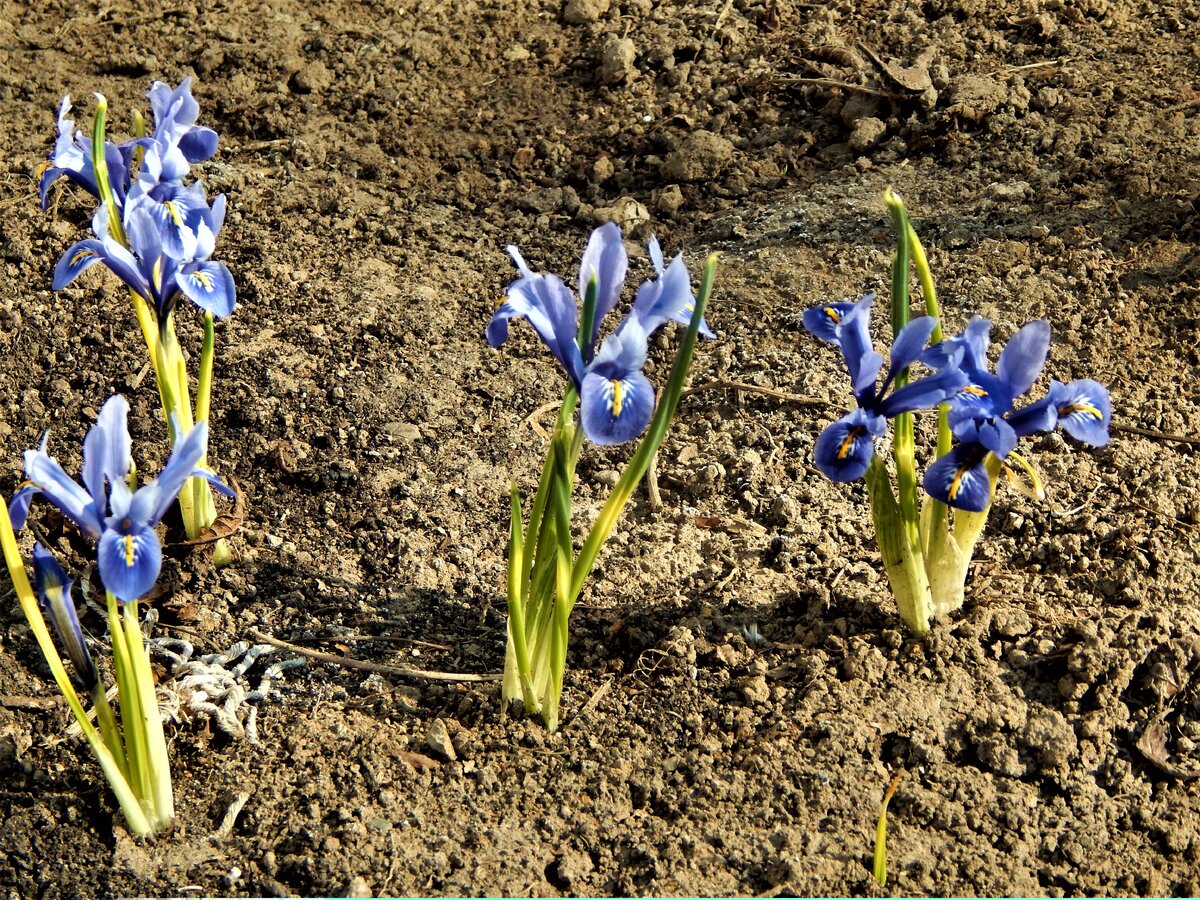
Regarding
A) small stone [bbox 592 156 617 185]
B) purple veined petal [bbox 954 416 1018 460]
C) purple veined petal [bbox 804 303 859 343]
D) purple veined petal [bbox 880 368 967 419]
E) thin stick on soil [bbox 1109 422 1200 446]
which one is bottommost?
thin stick on soil [bbox 1109 422 1200 446]

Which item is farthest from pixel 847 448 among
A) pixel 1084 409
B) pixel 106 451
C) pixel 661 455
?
pixel 106 451

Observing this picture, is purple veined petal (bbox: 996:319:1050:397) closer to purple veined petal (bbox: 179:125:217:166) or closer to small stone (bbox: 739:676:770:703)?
small stone (bbox: 739:676:770:703)

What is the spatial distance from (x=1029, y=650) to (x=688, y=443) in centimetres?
114

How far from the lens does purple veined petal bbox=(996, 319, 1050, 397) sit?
2488 millimetres

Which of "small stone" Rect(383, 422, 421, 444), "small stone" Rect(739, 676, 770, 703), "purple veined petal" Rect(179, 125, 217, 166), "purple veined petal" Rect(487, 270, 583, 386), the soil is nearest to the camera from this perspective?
"purple veined petal" Rect(487, 270, 583, 386)

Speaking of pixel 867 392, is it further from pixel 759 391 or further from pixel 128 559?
pixel 128 559

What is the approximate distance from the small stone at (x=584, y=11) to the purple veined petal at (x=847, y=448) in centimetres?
332

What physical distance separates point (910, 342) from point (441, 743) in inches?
51.5

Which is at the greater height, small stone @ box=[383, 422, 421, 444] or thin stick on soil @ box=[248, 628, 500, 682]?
small stone @ box=[383, 422, 421, 444]

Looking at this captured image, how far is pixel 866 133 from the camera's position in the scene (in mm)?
4578

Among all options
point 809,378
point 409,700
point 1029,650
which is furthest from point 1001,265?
point 409,700

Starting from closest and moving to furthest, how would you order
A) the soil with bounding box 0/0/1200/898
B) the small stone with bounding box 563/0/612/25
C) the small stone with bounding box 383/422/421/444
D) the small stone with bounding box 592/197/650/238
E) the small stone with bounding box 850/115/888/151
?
the soil with bounding box 0/0/1200/898
the small stone with bounding box 383/422/421/444
the small stone with bounding box 592/197/650/238
the small stone with bounding box 850/115/888/151
the small stone with bounding box 563/0/612/25

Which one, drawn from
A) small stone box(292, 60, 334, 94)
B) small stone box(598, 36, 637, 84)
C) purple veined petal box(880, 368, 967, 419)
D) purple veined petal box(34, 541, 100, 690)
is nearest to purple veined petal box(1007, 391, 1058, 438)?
purple veined petal box(880, 368, 967, 419)

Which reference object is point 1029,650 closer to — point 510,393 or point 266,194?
point 510,393
